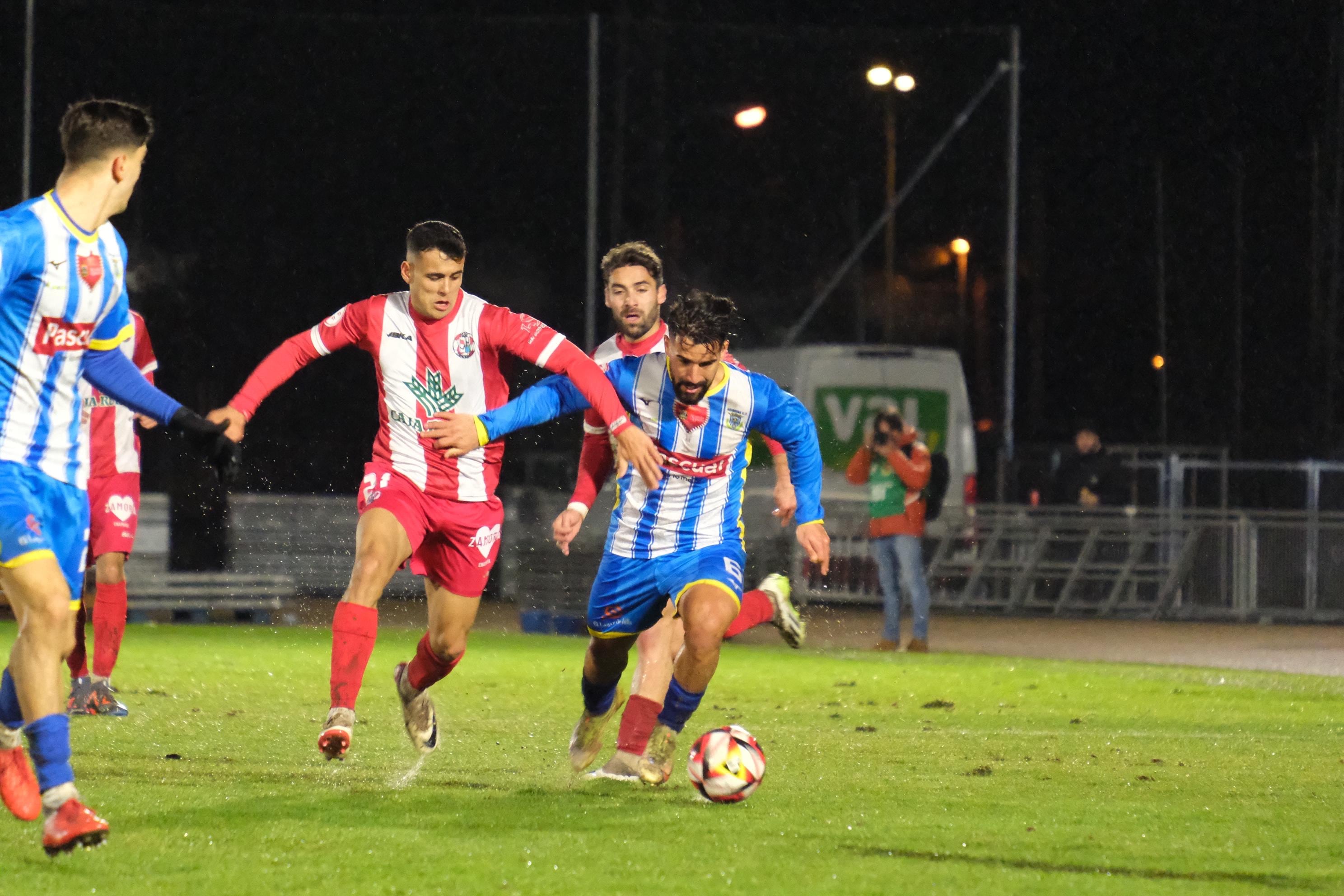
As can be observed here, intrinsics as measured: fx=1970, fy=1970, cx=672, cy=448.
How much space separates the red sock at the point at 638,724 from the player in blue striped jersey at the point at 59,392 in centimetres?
220

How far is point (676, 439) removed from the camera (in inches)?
286

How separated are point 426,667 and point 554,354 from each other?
140 centimetres

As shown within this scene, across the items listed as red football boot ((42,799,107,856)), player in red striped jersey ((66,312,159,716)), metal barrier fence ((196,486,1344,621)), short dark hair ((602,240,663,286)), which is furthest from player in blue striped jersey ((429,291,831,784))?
metal barrier fence ((196,486,1344,621))

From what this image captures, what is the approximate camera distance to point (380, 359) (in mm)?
7645

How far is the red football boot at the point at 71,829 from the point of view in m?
5.32

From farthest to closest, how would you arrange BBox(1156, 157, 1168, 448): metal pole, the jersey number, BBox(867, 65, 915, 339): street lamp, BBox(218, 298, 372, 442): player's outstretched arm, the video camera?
BBox(1156, 157, 1168, 448): metal pole, BBox(867, 65, 915, 339): street lamp, the video camera, the jersey number, BBox(218, 298, 372, 442): player's outstretched arm

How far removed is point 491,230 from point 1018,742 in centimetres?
1951

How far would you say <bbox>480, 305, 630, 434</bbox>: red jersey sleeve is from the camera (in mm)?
7035

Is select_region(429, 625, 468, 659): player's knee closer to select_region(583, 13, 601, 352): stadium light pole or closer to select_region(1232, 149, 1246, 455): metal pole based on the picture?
select_region(583, 13, 601, 352): stadium light pole

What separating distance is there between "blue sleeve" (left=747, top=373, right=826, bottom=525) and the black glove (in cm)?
223

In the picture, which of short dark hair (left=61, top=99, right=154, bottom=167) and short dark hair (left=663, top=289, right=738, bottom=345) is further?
short dark hair (left=663, top=289, right=738, bottom=345)

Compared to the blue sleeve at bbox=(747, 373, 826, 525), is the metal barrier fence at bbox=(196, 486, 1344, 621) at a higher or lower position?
lower

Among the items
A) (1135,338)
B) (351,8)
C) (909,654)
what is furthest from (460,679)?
(1135,338)

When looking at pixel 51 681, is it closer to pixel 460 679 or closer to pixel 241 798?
pixel 241 798
